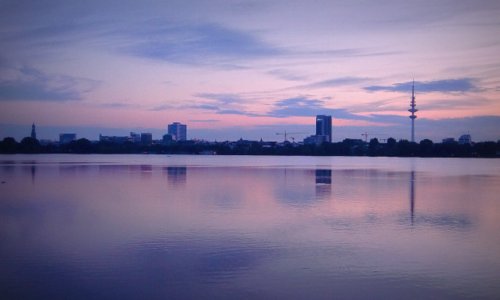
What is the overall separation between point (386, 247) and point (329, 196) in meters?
8.80

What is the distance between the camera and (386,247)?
31.9 feet

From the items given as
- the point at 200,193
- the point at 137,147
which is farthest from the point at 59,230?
the point at 137,147

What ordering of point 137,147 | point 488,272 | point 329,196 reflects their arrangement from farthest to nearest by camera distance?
point 137,147 < point 329,196 < point 488,272

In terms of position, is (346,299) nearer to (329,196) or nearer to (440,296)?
(440,296)

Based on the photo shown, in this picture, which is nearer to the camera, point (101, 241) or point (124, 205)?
point (101, 241)

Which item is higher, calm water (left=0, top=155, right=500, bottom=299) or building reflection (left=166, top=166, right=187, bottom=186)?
building reflection (left=166, top=166, right=187, bottom=186)

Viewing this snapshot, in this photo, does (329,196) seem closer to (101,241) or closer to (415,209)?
(415,209)

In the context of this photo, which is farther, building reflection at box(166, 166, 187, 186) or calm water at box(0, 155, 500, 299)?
building reflection at box(166, 166, 187, 186)

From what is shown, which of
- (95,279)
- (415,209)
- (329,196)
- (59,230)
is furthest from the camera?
(329,196)

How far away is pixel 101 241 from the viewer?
10.0 metres

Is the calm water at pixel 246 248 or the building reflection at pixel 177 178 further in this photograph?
the building reflection at pixel 177 178

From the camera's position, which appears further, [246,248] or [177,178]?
[177,178]

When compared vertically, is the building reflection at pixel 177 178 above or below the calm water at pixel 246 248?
above

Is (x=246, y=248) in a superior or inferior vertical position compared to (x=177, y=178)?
inferior
